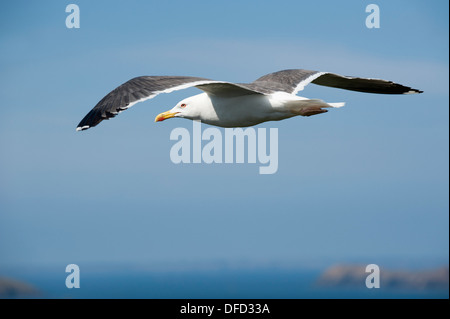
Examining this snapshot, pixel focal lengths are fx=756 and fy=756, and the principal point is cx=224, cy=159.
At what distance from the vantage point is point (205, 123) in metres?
8.76

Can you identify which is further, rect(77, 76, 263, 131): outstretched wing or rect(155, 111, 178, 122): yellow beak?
rect(155, 111, 178, 122): yellow beak

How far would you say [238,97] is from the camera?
27.7 ft

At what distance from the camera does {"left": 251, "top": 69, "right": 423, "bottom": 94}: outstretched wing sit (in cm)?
890

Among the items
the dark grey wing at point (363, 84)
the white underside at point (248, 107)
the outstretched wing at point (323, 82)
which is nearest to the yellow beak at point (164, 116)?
the white underside at point (248, 107)

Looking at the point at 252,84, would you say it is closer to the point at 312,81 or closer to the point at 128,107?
the point at 312,81

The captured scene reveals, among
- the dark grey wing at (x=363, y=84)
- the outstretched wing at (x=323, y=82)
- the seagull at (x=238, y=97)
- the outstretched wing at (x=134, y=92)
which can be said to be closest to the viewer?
the outstretched wing at (x=134, y=92)

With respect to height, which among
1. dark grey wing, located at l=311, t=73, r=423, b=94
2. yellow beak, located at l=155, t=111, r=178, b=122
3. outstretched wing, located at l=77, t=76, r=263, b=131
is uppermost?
dark grey wing, located at l=311, t=73, r=423, b=94

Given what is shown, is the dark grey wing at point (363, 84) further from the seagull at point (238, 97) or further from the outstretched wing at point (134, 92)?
the outstretched wing at point (134, 92)

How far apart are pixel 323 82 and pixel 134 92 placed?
9.34 ft

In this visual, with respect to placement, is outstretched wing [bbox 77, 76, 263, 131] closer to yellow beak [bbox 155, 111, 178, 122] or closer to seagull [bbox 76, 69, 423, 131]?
seagull [bbox 76, 69, 423, 131]

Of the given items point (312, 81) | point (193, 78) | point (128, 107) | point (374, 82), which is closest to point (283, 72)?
point (312, 81)

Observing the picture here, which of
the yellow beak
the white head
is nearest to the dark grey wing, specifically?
the white head

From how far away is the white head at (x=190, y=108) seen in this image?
866 centimetres

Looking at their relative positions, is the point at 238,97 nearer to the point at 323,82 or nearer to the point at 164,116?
the point at 164,116
